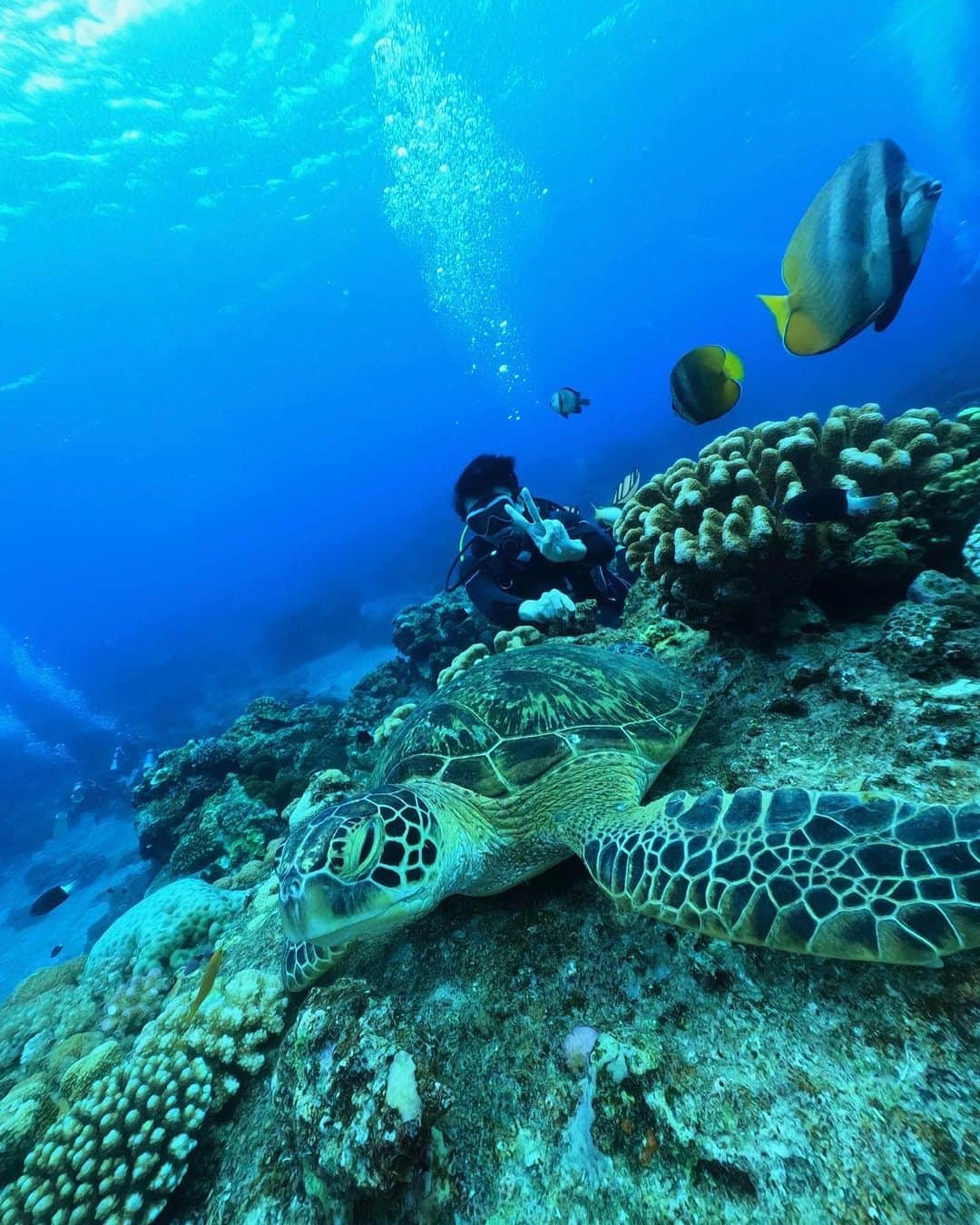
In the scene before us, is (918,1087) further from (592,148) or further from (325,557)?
(592,148)

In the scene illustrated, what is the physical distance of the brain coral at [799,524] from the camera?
98.0 inches

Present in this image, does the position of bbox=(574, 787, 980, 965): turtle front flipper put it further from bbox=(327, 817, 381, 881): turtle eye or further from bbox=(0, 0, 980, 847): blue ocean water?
bbox=(0, 0, 980, 847): blue ocean water

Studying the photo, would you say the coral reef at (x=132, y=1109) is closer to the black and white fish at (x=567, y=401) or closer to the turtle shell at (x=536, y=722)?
the turtle shell at (x=536, y=722)

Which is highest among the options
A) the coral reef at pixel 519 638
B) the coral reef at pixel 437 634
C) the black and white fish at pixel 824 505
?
the black and white fish at pixel 824 505

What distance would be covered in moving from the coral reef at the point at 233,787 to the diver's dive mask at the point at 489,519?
3909mm

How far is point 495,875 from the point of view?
1798 mm

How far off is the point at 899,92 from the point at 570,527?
227 feet

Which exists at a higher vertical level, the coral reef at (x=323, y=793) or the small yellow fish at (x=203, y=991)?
the small yellow fish at (x=203, y=991)

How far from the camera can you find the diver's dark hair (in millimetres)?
6180

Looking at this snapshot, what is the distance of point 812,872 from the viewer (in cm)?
116

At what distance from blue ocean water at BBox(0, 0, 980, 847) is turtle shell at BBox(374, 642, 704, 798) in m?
15.9

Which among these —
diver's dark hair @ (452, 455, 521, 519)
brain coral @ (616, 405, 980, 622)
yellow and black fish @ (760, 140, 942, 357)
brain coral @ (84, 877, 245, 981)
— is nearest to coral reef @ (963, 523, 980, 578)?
brain coral @ (616, 405, 980, 622)

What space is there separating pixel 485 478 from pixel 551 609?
2.70 m

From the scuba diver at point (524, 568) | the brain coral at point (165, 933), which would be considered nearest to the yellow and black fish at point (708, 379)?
the scuba diver at point (524, 568)
